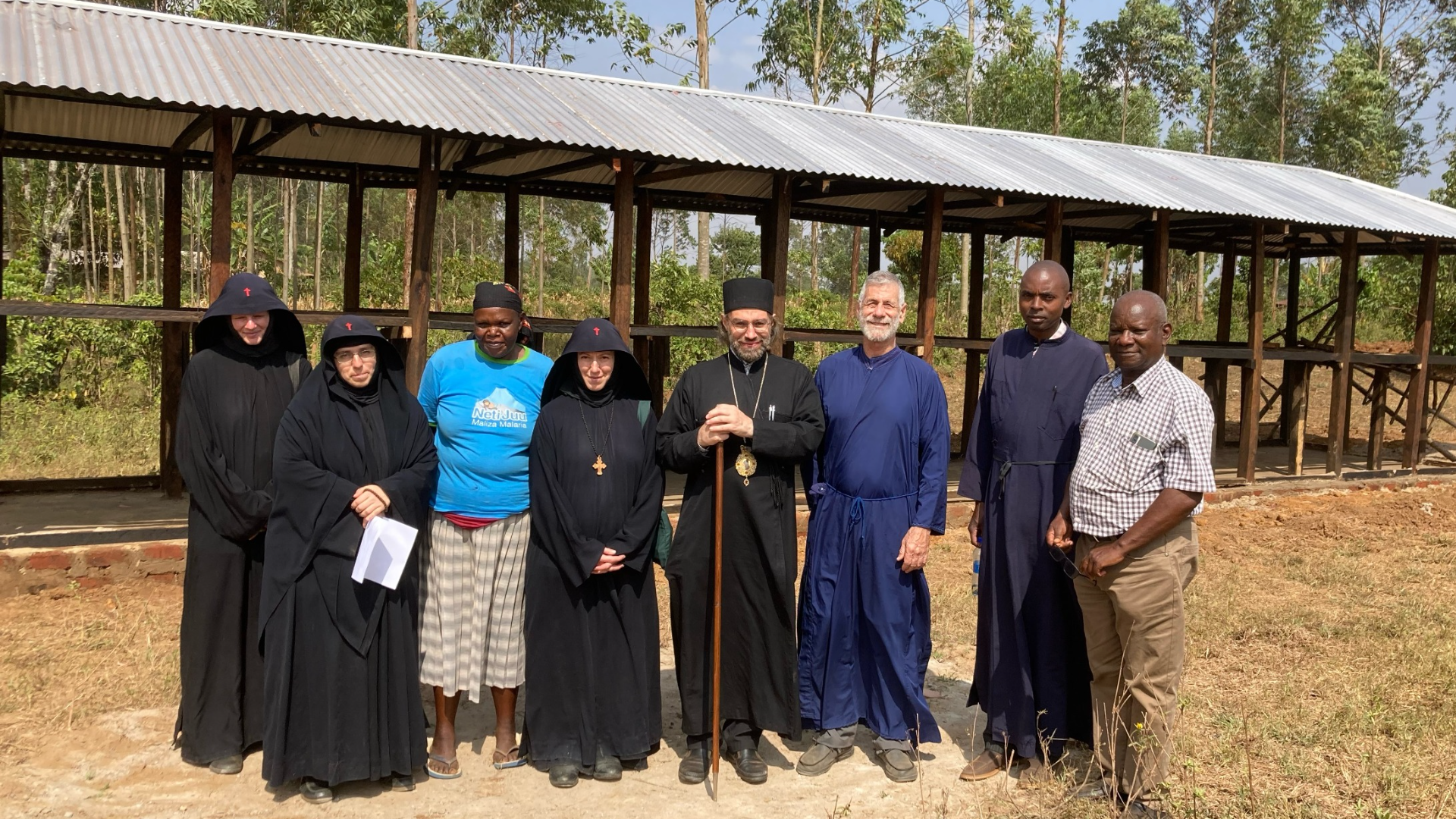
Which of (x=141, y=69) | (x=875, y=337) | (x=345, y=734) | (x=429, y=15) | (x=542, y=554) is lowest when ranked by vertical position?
Result: (x=345, y=734)

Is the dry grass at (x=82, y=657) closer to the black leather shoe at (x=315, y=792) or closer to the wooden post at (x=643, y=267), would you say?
the black leather shoe at (x=315, y=792)

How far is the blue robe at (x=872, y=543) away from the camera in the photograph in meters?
4.04

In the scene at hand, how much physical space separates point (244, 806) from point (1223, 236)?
40.3ft

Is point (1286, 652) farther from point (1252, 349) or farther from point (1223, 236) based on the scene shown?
point (1223, 236)

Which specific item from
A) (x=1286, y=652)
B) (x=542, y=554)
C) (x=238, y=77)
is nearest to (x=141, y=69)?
(x=238, y=77)

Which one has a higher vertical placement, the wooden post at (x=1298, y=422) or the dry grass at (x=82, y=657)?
the wooden post at (x=1298, y=422)

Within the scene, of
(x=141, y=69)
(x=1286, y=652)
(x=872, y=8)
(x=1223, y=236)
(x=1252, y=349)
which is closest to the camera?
(x=1286, y=652)

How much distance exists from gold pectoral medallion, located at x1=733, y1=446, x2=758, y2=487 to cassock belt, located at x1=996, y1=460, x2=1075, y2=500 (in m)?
0.95

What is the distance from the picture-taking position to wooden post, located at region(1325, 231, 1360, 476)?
37.2ft

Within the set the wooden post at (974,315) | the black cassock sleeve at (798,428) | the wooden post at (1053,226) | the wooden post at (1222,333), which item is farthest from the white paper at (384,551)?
the wooden post at (1222,333)

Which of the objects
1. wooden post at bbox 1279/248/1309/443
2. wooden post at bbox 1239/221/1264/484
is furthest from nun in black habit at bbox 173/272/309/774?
wooden post at bbox 1279/248/1309/443

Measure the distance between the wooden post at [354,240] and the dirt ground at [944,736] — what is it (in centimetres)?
329

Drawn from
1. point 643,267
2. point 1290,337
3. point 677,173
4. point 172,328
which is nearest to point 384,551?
point 677,173

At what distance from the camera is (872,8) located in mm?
22516
